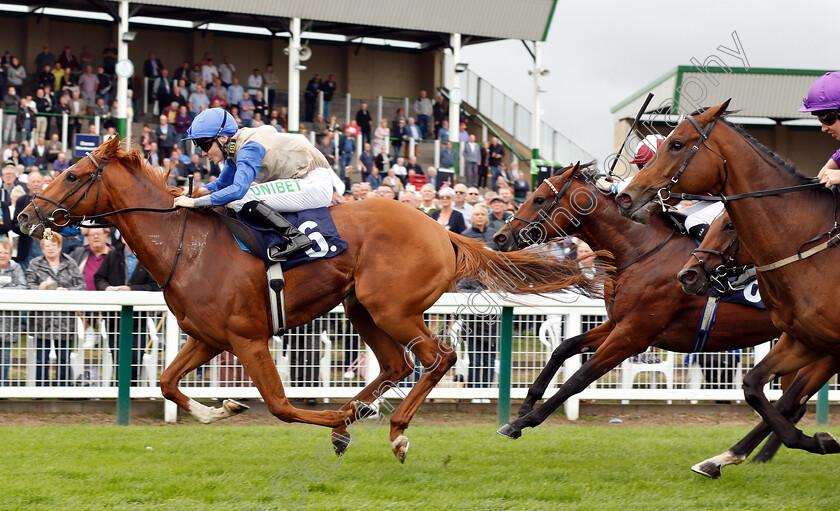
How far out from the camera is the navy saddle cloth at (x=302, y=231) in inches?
188

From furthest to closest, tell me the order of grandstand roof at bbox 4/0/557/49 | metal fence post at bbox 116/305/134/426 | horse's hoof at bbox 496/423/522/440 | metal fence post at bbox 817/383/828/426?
1. grandstand roof at bbox 4/0/557/49
2. metal fence post at bbox 817/383/828/426
3. metal fence post at bbox 116/305/134/426
4. horse's hoof at bbox 496/423/522/440

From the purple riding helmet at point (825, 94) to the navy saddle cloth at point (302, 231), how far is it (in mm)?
2286

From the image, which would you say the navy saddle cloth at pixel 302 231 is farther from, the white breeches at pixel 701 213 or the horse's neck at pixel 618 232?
the white breeches at pixel 701 213

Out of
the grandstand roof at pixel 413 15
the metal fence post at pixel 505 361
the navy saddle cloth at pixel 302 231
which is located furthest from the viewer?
the grandstand roof at pixel 413 15

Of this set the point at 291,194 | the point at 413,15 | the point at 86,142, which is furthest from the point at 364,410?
the point at 413,15

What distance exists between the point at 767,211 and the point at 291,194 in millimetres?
2292

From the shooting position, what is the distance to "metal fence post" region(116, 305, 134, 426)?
6352mm

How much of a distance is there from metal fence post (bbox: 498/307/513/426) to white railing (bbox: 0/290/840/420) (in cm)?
7

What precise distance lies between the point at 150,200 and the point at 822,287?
3181mm

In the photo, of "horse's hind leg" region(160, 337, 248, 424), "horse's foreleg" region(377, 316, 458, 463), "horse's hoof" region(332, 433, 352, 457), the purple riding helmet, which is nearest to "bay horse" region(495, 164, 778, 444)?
"horse's foreleg" region(377, 316, 458, 463)

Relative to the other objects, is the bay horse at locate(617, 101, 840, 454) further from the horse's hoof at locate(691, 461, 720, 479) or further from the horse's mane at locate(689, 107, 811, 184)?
the horse's hoof at locate(691, 461, 720, 479)

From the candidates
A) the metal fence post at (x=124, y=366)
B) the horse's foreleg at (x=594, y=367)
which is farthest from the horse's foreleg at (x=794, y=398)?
the metal fence post at (x=124, y=366)

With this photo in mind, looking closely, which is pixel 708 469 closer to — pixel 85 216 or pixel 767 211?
pixel 767 211

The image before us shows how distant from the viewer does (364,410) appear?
4.97m
